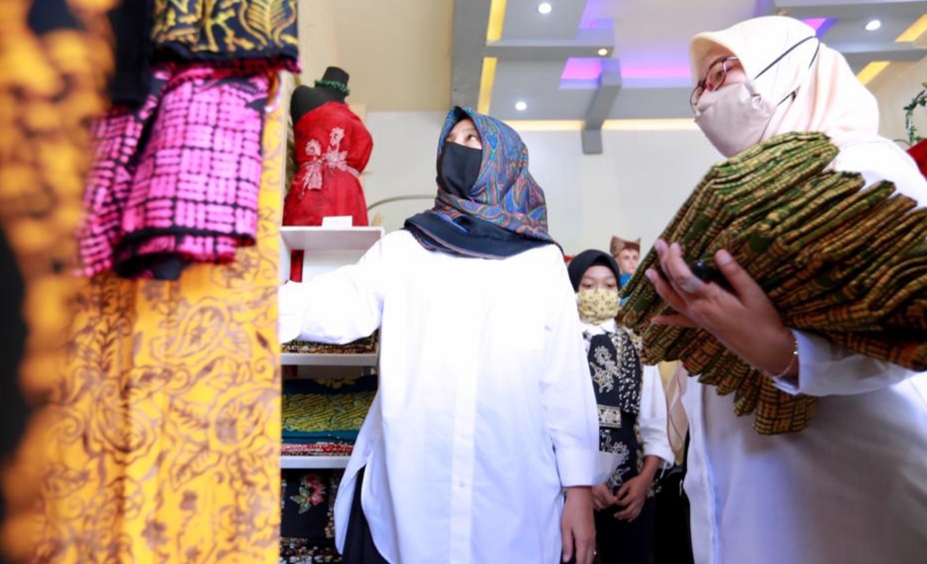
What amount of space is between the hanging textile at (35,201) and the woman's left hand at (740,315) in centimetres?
69

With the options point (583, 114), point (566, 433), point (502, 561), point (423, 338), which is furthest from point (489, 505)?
point (583, 114)

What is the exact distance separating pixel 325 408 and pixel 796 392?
4.83 feet

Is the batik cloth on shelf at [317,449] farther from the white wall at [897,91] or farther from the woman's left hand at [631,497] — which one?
the white wall at [897,91]

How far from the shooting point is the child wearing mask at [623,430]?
6.28ft

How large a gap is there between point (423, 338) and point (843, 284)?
81 centimetres

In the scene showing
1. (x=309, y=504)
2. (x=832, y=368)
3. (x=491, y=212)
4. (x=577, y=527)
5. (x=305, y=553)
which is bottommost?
(x=305, y=553)

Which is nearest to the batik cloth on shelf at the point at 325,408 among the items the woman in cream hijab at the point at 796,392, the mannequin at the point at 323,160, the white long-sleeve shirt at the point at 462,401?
the mannequin at the point at 323,160

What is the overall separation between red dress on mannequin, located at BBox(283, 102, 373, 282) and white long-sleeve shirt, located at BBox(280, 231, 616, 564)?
97 cm

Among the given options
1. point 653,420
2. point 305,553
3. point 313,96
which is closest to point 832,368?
point 653,420

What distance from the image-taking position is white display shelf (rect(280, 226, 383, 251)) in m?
2.05

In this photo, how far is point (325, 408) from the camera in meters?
1.96

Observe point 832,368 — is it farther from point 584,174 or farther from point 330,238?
point 584,174

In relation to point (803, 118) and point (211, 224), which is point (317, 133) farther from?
point (211, 224)

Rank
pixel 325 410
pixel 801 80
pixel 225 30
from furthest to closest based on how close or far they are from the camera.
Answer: pixel 325 410 → pixel 801 80 → pixel 225 30
